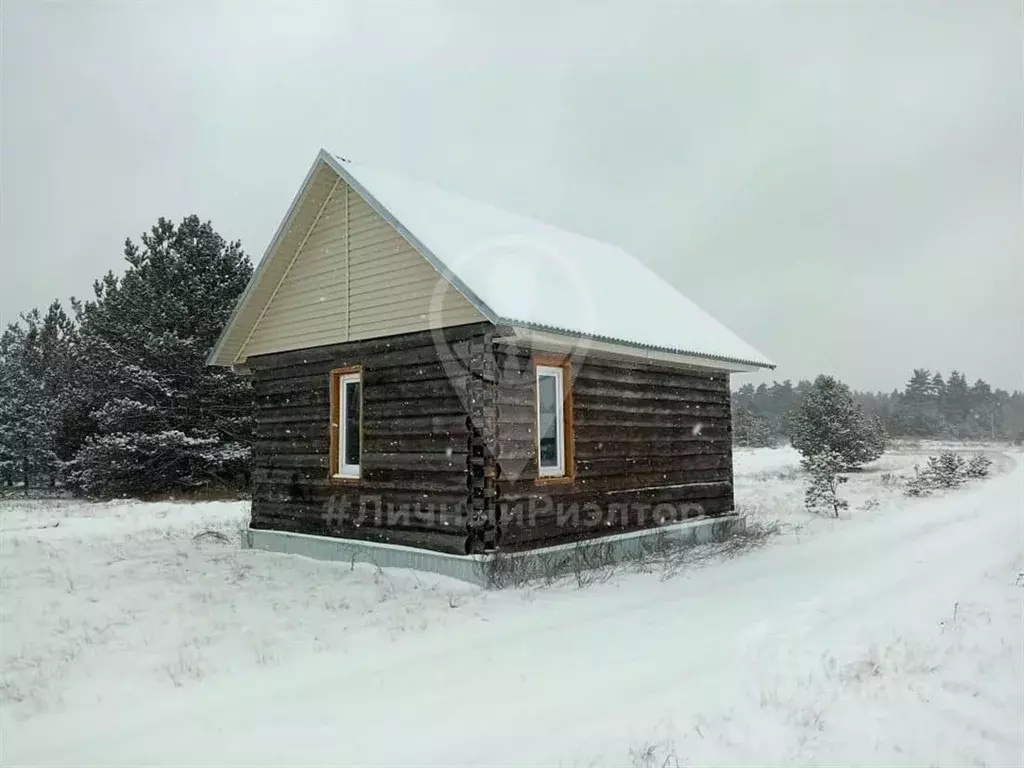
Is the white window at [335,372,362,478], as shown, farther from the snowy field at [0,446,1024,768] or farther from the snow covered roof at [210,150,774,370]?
the snow covered roof at [210,150,774,370]

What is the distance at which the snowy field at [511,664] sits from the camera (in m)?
4.99

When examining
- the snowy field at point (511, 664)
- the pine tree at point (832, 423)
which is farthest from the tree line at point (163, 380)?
the pine tree at point (832, 423)

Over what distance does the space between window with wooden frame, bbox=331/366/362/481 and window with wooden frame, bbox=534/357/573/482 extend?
321 centimetres

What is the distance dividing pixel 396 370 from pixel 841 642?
→ 706 centimetres

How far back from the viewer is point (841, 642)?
7242 mm

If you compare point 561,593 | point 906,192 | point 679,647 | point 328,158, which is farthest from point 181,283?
point 906,192

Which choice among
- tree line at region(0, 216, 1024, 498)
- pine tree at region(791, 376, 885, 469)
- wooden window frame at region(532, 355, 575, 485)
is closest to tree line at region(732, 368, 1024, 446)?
pine tree at region(791, 376, 885, 469)

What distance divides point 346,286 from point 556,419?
13.6 feet

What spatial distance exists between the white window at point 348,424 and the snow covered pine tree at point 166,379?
54.5ft

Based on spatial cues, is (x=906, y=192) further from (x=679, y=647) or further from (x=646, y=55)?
(x=679, y=647)

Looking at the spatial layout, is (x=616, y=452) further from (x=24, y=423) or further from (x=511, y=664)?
(x=24, y=423)

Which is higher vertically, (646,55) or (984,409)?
(646,55)

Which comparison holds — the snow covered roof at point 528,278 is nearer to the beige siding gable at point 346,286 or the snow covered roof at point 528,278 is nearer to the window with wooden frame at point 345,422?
the beige siding gable at point 346,286

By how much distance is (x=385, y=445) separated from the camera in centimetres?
1143
